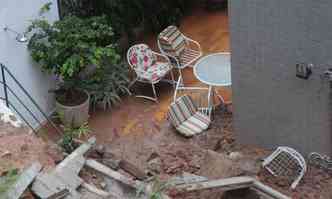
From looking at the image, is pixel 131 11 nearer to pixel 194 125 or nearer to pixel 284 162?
pixel 194 125

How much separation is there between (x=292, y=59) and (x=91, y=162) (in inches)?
119

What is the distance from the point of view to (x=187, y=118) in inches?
433

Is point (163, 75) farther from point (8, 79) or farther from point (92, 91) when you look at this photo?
point (8, 79)

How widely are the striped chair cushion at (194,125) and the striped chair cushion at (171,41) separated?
1.74 meters

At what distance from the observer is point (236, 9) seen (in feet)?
30.0

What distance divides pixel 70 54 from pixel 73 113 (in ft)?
3.16

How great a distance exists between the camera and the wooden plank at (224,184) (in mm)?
7516

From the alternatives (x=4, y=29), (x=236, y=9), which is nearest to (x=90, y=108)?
(x=4, y=29)

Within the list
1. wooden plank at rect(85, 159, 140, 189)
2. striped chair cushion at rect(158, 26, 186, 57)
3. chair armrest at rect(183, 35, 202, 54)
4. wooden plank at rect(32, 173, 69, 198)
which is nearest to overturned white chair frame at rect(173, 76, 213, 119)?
striped chair cushion at rect(158, 26, 186, 57)

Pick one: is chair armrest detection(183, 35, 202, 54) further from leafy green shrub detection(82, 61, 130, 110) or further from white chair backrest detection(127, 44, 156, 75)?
leafy green shrub detection(82, 61, 130, 110)

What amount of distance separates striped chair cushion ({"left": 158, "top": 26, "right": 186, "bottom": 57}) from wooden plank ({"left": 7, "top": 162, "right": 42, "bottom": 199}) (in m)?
5.60

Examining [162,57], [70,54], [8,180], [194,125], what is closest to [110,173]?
[8,180]

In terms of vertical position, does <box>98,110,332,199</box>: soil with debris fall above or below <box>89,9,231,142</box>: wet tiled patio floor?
above

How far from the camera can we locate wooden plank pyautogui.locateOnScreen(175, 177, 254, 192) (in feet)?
24.7
